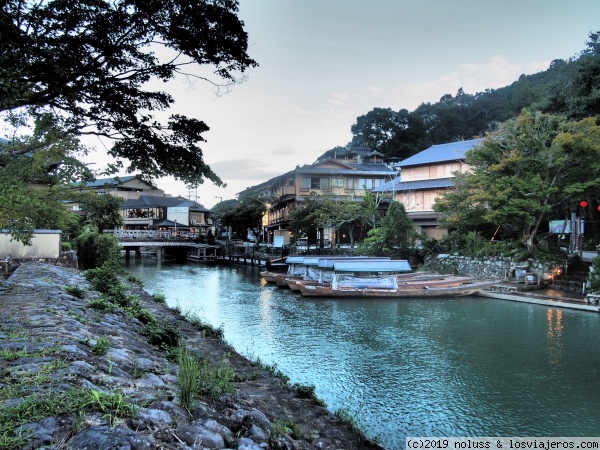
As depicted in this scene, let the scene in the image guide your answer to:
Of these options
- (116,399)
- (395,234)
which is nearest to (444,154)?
(395,234)

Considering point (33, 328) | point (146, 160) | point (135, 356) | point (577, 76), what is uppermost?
point (577, 76)

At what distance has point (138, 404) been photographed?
380 cm

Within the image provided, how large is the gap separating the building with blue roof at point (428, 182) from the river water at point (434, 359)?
16876 mm

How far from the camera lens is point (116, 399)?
12.0 feet

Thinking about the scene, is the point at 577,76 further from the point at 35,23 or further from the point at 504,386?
the point at 35,23

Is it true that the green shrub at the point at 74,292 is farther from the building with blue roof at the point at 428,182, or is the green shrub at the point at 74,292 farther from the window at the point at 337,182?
the window at the point at 337,182

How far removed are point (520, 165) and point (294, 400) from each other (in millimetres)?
20939

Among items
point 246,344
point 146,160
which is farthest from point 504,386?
point 146,160

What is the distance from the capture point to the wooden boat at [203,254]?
4978cm

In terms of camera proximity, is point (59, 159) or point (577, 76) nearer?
point (59, 159)

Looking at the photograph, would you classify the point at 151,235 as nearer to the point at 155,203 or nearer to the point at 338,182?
the point at 155,203

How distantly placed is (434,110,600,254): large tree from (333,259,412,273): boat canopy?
219 inches

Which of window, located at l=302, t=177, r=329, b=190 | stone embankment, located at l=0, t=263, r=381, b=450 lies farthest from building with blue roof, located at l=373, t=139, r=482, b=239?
stone embankment, located at l=0, t=263, r=381, b=450

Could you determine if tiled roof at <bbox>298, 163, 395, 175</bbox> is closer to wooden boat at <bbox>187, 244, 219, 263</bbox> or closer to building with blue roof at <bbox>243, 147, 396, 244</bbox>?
building with blue roof at <bbox>243, 147, 396, 244</bbox>
